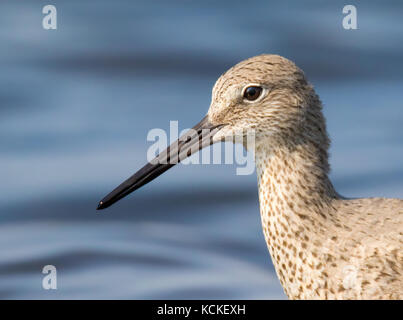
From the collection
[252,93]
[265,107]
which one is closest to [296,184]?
[265,107]

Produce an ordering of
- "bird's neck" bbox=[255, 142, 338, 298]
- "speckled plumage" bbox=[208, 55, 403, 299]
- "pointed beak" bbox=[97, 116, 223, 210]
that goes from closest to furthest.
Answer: "speckled plumage" bbox=[208, 55, 403, 299], "bird's neck" bbox=[255, 142, 338, 298], "pointed beak" bbox=[97, 116, 223, 210]

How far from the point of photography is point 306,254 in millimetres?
6930

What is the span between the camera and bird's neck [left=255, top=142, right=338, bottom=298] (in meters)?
6.96

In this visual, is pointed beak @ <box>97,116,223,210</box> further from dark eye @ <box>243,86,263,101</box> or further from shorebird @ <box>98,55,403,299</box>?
dark eye @ <box>243,86,263,101</box>

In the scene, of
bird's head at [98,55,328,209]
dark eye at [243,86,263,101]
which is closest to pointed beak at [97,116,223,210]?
bird's head at [98,55,328,209]

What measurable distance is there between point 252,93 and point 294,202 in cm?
70

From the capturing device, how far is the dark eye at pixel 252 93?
710cm

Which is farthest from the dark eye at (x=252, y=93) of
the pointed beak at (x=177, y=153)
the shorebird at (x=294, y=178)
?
the pointed beak at (x=177, y=153)

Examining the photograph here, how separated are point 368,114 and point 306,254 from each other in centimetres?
455

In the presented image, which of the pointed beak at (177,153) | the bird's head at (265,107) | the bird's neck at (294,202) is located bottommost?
the bird's neck at (294,202)

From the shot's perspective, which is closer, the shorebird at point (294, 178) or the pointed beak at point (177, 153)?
the shorebird at point (294, 178)

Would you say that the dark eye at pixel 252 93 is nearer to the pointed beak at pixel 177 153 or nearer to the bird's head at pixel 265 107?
the bird's head at pixel 265 107
